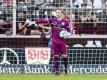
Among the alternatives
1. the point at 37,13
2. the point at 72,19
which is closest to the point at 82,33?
the point at 72,19

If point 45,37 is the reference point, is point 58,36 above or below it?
above

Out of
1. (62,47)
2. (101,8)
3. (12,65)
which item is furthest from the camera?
(101,8)

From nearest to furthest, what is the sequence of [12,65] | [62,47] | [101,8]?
[62,47] → [12,65] → [101,8]

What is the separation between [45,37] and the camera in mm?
17516

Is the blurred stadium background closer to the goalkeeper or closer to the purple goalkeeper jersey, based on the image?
the goalkeeper

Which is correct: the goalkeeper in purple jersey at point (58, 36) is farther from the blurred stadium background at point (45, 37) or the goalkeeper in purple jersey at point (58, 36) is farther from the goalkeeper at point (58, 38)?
the blurred stadium background at point (45, 37)

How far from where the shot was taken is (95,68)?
1689 cm

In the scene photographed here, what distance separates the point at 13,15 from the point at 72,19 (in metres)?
2.13

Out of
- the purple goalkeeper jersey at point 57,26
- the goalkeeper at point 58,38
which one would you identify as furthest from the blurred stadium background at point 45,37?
the purple goalkeeper jersey at point 57,26

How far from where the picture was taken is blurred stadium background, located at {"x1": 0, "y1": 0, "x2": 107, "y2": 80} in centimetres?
1683

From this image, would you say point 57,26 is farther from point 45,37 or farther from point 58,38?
point 45,37

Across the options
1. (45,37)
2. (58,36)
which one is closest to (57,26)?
(58,36)

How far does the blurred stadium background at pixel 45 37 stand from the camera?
16.8 meters

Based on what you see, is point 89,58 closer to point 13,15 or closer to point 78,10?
point 78,10
